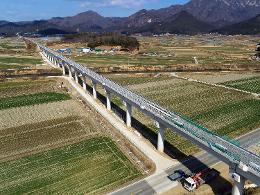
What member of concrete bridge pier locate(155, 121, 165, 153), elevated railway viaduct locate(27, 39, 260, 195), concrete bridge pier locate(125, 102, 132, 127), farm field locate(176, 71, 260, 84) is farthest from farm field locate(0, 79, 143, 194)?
farm field locate(176, 71, 260, 84)

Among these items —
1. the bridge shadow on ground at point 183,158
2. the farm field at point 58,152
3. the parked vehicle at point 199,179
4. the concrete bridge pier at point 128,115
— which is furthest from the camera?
the concrete bridge pier at point 128,115

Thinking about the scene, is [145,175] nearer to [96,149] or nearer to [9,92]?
[96,149]

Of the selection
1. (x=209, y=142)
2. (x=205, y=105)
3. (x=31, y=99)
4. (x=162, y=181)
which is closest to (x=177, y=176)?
(x=162, y=181)

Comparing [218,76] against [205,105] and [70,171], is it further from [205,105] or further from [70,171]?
[70,171]

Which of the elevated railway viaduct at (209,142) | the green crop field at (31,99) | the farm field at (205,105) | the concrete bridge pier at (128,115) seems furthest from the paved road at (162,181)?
the green crop field at (31,99)

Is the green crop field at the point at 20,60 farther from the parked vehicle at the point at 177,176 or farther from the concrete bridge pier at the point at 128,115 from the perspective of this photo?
the parked vehicle at the point at 177,176

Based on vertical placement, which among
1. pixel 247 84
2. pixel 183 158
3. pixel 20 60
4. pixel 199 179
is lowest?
pixel 183 158

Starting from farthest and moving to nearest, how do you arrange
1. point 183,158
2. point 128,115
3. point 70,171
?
point 128,115 → point 183,158 → point 70,171
